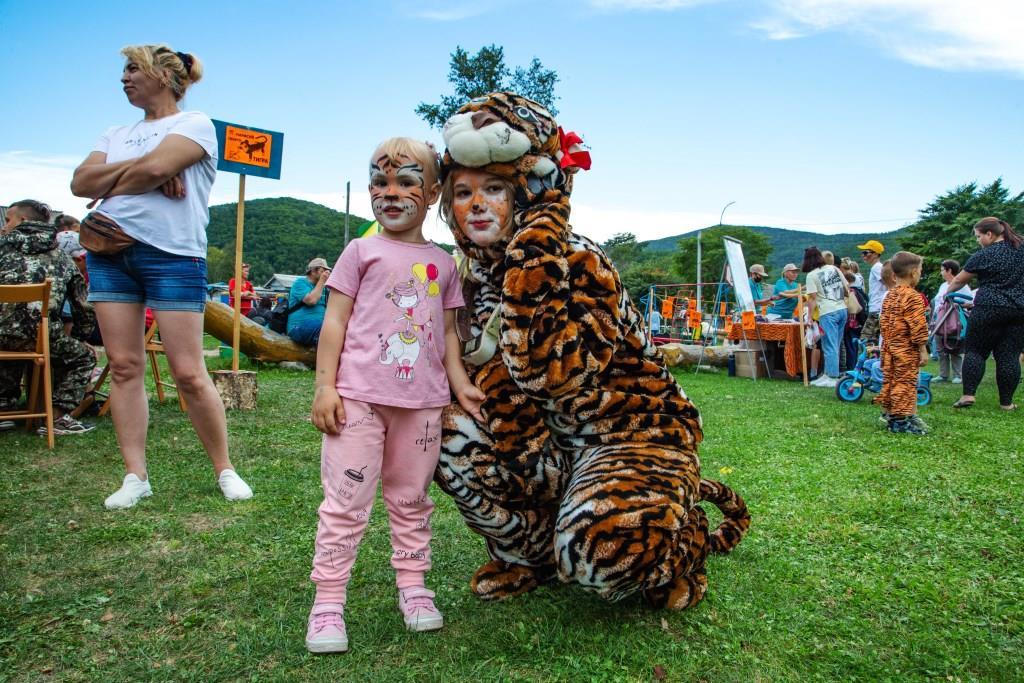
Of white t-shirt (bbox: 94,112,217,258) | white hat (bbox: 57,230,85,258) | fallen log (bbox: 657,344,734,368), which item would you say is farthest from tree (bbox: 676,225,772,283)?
white t-shirt (bbox: 94,112,217,258)

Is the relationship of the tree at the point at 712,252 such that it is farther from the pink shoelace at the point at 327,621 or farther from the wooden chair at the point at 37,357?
the pink shoelace at the point at 327,621

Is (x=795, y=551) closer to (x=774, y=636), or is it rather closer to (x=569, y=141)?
(x=774, y=636)

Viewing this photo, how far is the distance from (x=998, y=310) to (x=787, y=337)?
122 inches

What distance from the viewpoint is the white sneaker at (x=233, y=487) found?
11.6ft

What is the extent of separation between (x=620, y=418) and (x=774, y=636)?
0.81m

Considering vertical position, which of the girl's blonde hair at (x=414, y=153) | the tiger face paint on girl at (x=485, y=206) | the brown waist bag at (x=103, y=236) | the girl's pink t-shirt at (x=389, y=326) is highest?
the girl's blonde hair at (x=414, y=153)

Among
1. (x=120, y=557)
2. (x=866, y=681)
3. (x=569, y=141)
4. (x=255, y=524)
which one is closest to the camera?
(x=866, y=681)

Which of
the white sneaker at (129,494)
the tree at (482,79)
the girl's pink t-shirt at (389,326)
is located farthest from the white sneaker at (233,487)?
the tree at (482,79)

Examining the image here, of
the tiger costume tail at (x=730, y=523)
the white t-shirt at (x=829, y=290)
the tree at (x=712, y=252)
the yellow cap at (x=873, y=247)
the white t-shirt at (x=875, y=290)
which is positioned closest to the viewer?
the tiger costume tail at (x=730, y=523)

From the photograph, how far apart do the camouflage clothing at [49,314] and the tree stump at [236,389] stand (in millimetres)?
1009

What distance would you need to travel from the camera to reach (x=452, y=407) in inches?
90.0

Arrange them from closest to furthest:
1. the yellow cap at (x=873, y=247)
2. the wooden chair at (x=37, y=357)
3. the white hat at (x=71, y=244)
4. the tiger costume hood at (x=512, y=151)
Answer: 1. the tiger costume hood at (x=512, y=151)
2. the wooden chair at (x=37, y=357)
3. the white hat at (x=71, y=244)
4. the yellow cap at (x=873, y=247)

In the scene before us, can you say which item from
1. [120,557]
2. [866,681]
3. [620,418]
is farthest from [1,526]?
[866,681]

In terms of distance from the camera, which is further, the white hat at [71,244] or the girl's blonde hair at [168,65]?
the white hat at [71,244]
